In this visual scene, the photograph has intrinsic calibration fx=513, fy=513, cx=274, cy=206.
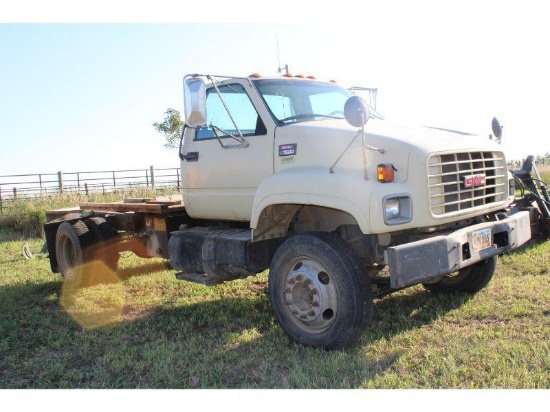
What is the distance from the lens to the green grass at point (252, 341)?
12.3 ft

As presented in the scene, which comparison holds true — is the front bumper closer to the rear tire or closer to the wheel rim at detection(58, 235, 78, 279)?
the rear tire

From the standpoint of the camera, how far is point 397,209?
13.1 ft

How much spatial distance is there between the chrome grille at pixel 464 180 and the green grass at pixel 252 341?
3.73 feet

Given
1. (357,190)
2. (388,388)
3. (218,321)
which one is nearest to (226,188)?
(218,321)

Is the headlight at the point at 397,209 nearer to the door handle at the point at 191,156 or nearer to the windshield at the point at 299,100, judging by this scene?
the windshield at the point at 299,100

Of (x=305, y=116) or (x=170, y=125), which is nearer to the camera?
(x=305, y=116)

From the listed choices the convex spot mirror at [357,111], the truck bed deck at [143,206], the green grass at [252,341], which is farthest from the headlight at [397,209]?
the truck bed deck at [143,206]

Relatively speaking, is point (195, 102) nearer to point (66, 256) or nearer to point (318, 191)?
point (318, 191)

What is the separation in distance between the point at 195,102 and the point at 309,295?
1974mm

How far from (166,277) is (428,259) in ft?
15.7

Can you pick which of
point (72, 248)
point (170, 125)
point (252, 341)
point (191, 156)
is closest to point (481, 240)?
point (252, 341)

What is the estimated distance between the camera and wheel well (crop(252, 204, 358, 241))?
4746mm

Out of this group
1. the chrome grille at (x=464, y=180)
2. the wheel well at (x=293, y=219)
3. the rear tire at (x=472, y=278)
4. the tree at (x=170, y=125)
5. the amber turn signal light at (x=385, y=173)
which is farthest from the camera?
the tree at (x=170, y=125)

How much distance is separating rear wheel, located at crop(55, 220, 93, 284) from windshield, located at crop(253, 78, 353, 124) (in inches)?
144
